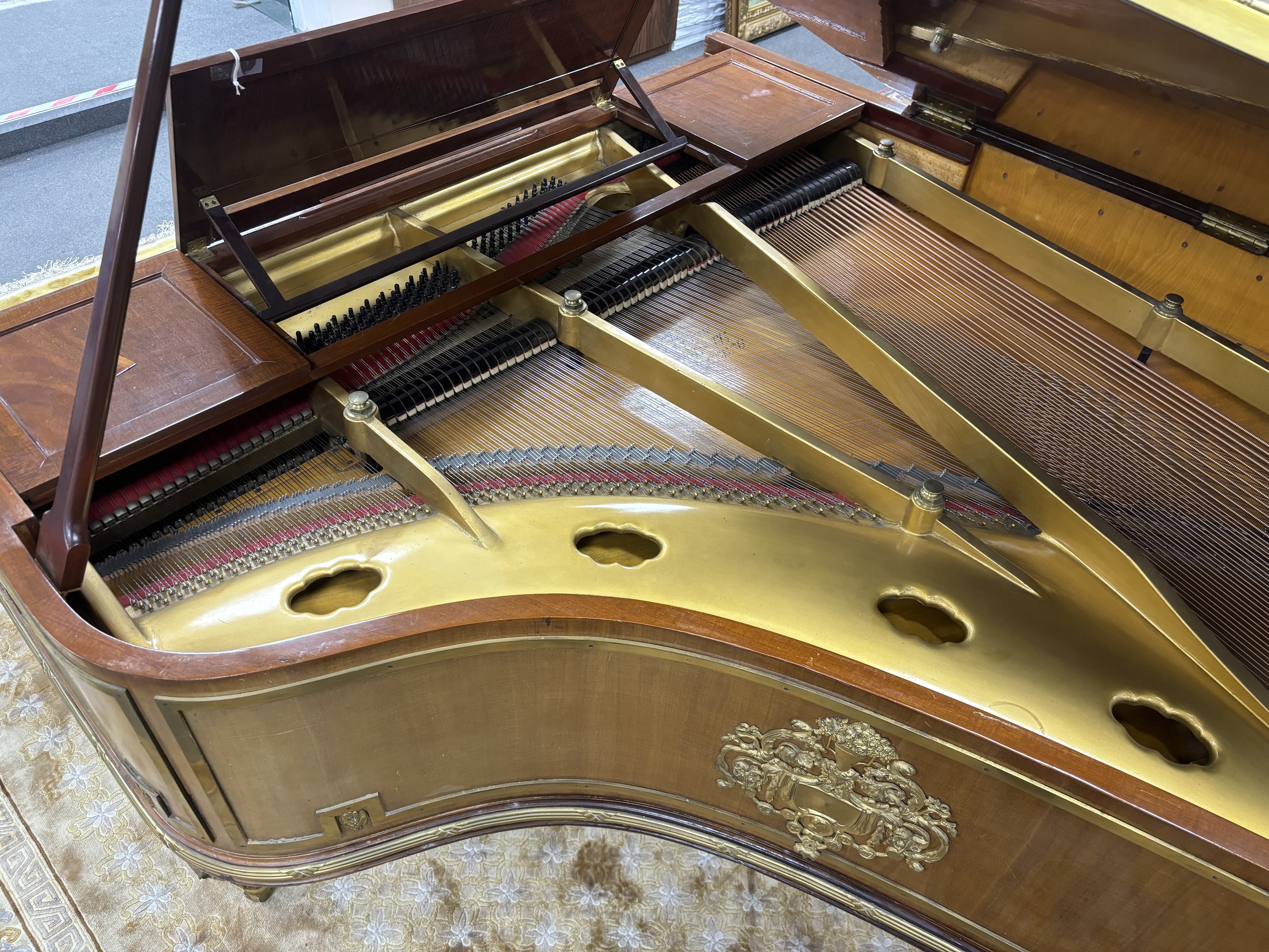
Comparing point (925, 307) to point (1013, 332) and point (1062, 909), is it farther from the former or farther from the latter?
point (1062, 909)

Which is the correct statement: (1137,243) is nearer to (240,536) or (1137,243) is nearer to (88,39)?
(240,536)

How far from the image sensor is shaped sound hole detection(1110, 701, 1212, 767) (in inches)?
61.8

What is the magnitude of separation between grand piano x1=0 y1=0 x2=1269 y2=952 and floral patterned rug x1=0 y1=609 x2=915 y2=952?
15.0 inches

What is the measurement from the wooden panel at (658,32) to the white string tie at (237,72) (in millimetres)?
4513

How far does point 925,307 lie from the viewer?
2449 millimetres

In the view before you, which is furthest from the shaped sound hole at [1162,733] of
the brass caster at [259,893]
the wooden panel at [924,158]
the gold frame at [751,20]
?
the gold frame at [751,20]

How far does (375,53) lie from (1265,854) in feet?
7.73

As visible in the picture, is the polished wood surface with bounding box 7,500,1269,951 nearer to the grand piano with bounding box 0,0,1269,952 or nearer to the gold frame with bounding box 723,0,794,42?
the grand piano with bounding box 0,0,1269,952

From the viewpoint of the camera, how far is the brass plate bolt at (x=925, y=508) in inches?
72.4

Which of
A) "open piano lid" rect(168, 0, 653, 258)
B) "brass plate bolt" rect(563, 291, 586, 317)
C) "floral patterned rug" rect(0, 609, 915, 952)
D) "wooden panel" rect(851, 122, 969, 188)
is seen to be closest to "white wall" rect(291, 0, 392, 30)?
"open piano lid" rect(168, 0, 653, 258)

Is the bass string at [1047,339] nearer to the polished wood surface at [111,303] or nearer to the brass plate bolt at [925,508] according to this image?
the brass plate bolt at [925,508]

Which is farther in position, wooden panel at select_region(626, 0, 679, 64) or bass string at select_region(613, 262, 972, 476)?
wooden panel at select_region(626, 0, 679, 64)

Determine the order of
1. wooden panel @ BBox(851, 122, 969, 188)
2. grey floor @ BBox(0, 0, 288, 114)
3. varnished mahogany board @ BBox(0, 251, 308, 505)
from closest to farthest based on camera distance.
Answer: varnished mahogany board @ BBox(0, 251, 308, 505)
wooden panel @ BBox(851, 122, 969, 188)
grey floor @ BBox(0, 0, 288, 114)

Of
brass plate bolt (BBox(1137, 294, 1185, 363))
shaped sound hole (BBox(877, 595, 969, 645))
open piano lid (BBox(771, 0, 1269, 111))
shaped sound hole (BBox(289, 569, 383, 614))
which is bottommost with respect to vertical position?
shaped sound hole (BBox(289, 569, 383, 614))
